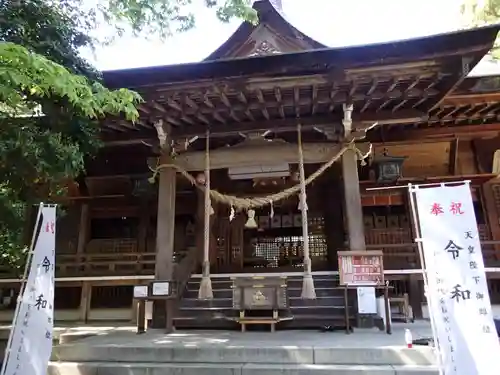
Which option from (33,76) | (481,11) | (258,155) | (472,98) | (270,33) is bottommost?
(33,76)

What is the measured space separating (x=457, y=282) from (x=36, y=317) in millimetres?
4375

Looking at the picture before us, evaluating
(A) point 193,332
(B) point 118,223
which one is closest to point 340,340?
(A) point 193,332

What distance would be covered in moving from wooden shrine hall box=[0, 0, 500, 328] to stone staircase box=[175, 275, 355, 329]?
3 centimetres

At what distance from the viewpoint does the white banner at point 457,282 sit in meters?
3.51

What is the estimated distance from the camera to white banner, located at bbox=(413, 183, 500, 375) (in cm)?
351

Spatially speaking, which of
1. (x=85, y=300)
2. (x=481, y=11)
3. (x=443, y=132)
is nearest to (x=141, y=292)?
(x=85, y=300)

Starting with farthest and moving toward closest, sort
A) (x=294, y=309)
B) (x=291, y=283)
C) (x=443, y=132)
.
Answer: (x=443, y=132), (x=291, y=283), (x=294, y=309)

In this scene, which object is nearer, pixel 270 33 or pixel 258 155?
pixel 258 155

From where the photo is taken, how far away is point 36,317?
14.1ft

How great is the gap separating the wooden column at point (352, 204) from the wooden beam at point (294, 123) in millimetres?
589

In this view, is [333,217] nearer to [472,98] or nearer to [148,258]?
[472,98]

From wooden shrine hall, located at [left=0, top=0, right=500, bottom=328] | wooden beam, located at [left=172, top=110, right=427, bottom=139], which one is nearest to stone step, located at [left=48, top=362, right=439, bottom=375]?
wooden shrine hall, located at [left=0, top=0, right=500, bottom=328]

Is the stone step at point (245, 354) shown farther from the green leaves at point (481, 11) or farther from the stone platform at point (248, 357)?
the green leaves at point (481, 11)

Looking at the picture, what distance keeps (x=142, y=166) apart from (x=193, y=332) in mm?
4651
